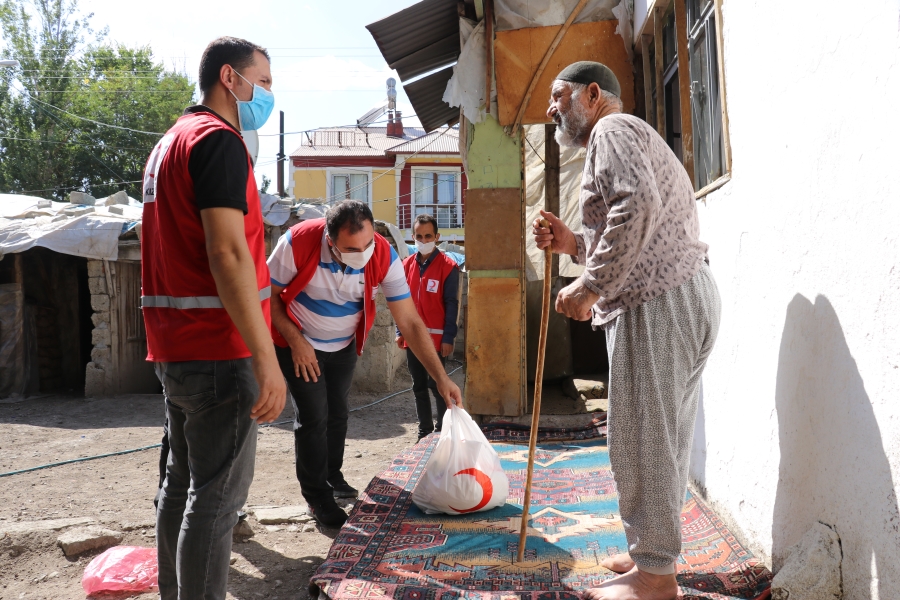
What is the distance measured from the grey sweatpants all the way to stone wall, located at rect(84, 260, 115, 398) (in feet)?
29.7

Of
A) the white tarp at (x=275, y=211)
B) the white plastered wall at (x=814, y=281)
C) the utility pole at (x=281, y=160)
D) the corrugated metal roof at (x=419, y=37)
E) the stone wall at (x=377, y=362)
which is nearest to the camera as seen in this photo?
the white plastered wall at (x=814, y=281)

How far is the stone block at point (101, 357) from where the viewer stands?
389 inches

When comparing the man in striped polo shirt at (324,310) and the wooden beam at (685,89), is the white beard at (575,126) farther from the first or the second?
the wooden beam at (685,89)

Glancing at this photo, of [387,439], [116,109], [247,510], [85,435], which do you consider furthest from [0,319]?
[116,109]

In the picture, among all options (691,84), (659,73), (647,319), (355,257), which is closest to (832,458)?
(647,319)

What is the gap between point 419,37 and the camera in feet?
22.1

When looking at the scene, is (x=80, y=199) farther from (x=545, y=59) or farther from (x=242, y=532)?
(x=242, y=532)

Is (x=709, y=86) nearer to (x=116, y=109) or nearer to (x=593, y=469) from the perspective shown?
(x=593, y=469)

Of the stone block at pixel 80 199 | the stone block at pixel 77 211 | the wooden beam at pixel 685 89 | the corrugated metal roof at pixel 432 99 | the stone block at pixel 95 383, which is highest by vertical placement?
the corrugated metal roof at pixel 432 99

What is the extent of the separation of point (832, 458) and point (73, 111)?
2934 cm

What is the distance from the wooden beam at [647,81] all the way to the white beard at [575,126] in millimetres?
2682

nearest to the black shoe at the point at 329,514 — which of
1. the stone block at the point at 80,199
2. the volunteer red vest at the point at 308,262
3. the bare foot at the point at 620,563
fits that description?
the volunteer red vest at the point at 308,262

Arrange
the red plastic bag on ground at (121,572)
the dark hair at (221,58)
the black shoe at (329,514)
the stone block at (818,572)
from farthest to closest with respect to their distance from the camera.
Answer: the black shoe at (329,514) → the red plastic bag on ground at (121,572) → the dark hair at (221,58) → the stone block at (818,572)

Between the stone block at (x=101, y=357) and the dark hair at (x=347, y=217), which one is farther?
the stone block at (x=101, y=357)
